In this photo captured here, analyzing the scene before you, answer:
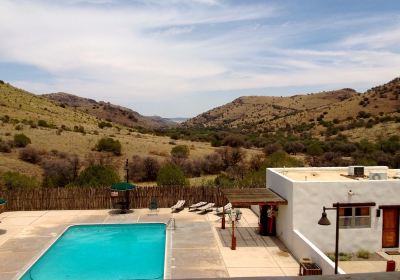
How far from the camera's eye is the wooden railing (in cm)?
2459

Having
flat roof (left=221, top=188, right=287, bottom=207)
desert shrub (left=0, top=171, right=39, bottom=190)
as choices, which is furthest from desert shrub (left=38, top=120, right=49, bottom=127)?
flat roof (left=221, top=188, right=287, bottom=207)

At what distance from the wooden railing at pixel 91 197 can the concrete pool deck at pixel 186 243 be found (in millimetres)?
536

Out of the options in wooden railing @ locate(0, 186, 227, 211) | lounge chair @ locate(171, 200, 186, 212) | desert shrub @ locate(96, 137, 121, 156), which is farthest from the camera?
desert shrub @ locate(96, 137, 121, 156)

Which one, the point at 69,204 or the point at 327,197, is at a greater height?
the point at 327,197

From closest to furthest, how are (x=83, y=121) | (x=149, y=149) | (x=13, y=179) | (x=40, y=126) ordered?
(x=13, y=179), (x=149, y=149), (x=40, y=126), (x=83, y=121)

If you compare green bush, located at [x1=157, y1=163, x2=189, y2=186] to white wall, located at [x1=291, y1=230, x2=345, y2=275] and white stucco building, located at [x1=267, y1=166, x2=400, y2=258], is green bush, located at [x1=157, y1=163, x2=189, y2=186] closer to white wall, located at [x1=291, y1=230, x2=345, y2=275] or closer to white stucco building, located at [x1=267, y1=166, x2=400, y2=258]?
white stucco building, located at [x1=267, y1=166, x2=400, y2=258]

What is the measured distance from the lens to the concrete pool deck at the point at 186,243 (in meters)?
15.1

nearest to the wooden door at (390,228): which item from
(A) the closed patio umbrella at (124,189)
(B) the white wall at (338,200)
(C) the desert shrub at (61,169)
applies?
(B) the white wall at (338,200)

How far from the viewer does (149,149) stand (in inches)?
1912

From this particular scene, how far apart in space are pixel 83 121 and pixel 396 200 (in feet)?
194

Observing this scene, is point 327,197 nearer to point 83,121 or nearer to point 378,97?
point 83,121

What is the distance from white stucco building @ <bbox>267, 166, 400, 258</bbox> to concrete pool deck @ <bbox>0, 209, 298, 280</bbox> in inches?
55.1

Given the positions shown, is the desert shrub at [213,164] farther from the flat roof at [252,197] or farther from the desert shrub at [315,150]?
the flat roof at [252,197]

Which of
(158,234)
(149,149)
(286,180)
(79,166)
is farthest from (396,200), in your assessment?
(149,149)
